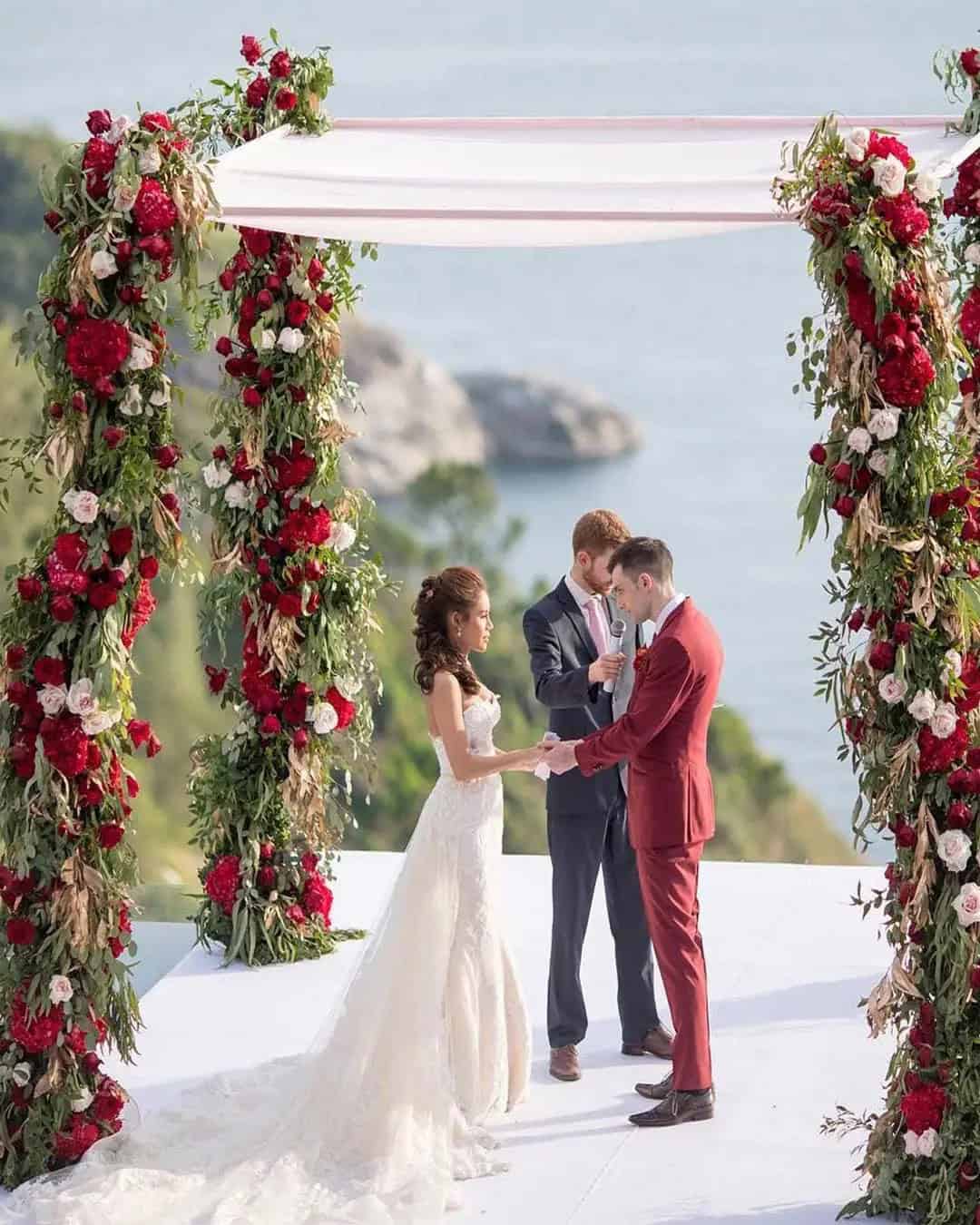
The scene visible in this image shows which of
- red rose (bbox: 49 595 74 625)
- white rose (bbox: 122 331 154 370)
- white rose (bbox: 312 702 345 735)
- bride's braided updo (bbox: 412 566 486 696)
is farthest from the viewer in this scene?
white rose (bbox: 312 702 345 735)

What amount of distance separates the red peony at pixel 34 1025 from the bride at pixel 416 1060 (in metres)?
0.35

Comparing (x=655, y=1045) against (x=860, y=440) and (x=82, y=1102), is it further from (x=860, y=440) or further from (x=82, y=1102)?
(x=860, y=440)

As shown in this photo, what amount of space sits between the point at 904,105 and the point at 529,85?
3197 mm

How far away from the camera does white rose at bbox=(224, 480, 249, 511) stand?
6.61 m

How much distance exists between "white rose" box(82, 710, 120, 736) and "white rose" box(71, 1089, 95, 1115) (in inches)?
38.6

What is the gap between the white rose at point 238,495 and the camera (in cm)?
661

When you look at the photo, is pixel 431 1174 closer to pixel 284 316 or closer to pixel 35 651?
pixel 35 651

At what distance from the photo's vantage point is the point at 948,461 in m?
4.54

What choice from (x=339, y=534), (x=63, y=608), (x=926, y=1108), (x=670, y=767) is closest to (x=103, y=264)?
(x=63, y=608)

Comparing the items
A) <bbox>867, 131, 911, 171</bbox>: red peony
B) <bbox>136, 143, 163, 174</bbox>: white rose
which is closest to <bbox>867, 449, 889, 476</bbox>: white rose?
<bbox>867, 131, 911, 171</bbox>: red peony

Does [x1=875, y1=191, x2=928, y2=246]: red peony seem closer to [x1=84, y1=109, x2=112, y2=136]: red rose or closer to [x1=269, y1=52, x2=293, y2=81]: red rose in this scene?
[x1=84, y1=109, x2=112, y2=136]: red rose

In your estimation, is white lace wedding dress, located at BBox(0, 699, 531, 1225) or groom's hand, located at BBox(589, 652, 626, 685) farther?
groom's hand, located at BBox(589, 652, 626, 685)

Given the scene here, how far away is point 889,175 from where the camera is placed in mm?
4340

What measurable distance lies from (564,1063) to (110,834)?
1743 millimetres
